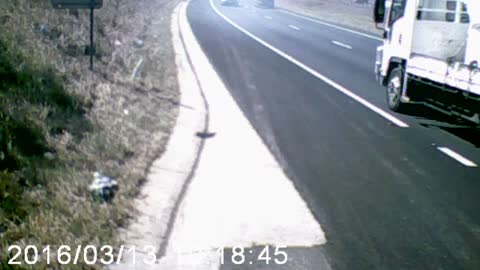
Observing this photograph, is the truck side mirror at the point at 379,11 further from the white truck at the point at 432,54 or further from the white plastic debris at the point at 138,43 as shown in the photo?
the white plastic debris at the point at 138,43

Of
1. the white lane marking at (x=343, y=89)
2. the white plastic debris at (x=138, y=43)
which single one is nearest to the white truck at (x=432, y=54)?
the white lane marking at (x=343, y=89)

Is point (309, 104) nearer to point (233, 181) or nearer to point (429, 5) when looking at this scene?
point (429, 5)

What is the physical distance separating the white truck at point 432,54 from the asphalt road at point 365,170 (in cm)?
59

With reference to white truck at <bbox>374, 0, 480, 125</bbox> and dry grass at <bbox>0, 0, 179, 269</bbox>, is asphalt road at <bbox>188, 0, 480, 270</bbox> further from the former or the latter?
dry grass at <bbox>0, 0, 179, 269</bbox>

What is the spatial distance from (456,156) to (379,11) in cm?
464

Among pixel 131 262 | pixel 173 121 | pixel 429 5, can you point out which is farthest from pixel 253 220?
pixel 429 5

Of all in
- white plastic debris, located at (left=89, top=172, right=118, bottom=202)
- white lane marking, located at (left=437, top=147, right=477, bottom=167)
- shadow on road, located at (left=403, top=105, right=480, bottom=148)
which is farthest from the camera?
shadow on road, located at (left=403, top=105, right=480, bottom=148)

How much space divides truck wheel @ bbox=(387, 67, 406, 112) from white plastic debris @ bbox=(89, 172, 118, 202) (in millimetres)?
6912

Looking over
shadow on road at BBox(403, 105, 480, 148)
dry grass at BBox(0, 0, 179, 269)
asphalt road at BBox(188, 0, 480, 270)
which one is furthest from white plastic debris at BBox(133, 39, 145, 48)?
shadow on road at BBox(403, 105, 480, 148)

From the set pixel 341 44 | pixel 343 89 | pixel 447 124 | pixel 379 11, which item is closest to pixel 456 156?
Result: pixel 447 124

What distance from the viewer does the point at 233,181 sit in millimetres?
6852

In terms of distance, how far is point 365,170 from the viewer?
7383 millimetres

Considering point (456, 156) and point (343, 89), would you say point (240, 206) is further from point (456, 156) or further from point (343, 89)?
point (343, 89)

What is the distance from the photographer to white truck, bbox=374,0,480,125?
8562 mm
